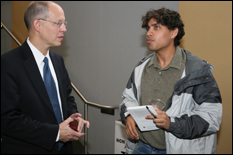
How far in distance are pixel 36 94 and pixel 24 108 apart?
0.44 ft

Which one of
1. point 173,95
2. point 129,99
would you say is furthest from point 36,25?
point 173,95

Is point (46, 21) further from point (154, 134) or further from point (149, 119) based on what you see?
point (154, 134)

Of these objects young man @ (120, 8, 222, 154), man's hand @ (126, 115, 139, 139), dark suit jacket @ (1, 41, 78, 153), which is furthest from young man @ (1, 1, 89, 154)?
young man @ (120, 8, 222, 154)

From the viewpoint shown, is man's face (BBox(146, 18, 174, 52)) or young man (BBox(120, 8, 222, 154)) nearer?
young man (BBox(120, 8, 222, 154))

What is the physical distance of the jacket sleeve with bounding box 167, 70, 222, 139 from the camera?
5.83ft

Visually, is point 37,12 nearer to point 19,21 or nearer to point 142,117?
point 142,117

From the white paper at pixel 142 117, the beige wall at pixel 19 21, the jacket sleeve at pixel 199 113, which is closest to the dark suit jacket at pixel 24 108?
the white paper at pixel 142 117

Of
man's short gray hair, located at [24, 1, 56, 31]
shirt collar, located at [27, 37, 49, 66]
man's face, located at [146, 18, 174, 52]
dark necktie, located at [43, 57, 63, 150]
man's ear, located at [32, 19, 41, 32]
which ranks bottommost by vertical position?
dark necktie, located at [43, 57, 63, 150]

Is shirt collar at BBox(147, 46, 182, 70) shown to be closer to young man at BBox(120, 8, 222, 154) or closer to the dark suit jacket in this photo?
young man at BBox(120, 8, 222, 154)

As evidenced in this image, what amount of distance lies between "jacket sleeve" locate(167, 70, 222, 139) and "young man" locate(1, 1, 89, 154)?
0.80 m

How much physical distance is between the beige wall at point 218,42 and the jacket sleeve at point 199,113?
3.44 ft

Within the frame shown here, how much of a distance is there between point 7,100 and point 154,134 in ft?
3.92

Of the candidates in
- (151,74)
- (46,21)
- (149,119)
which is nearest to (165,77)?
(151,74)

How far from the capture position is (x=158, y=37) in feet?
6.89
